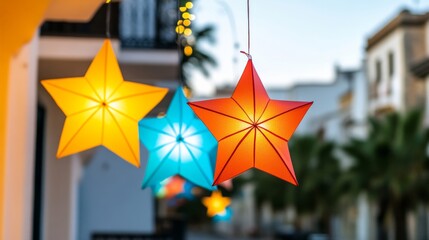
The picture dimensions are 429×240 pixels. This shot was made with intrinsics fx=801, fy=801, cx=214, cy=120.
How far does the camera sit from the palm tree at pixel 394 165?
27547 millimetres

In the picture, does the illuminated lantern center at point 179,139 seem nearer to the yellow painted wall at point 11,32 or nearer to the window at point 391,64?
the yellow painted wall at point 11,32

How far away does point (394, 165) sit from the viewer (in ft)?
91.5

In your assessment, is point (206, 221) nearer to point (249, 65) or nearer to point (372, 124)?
point (372, 124)

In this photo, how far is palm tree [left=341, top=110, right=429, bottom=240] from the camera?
90.4 feet

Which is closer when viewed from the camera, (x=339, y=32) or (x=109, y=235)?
(x=339, y=32)

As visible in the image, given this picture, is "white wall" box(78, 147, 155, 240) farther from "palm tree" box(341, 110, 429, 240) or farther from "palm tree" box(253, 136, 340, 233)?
"palm tree" box(253, 136, 340, 233)

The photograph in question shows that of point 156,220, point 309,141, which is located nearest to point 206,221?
point 309,141

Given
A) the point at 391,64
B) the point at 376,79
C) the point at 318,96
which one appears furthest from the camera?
the point at 318,96

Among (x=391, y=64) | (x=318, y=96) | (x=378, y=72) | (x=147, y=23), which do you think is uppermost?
(x=318, y=96)

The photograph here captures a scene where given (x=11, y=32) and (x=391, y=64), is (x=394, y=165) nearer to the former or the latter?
(x=391, y=64)

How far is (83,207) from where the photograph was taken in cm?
1593

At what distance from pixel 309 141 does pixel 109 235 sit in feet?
96.1

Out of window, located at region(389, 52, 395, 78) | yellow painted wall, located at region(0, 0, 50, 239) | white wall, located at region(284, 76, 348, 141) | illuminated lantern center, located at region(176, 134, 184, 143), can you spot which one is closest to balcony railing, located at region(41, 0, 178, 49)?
yellow painted wall, located at region(0, 0, 50, 239)

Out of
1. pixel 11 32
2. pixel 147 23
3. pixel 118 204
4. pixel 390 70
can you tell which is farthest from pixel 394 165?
pixel 11 32
